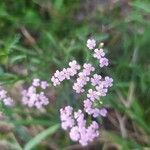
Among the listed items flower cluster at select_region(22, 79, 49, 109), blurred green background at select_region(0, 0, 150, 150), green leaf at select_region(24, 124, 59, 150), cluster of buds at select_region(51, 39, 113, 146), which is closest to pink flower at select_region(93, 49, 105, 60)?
cluster of buds at select_region(51, 39, 113, 146)

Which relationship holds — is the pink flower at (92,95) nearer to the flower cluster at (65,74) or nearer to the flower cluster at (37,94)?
the flower cluster at (65,74)

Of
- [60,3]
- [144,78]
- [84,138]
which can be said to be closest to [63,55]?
[60,3]

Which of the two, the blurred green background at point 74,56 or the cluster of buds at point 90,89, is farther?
the blurred green background at point 74,56

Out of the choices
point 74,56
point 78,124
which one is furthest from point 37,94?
point 74,56

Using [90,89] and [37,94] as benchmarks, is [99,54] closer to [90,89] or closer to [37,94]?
[90,89]

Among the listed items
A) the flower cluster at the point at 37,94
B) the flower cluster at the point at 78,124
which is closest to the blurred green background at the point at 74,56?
the flower cluster at the point at 37,94

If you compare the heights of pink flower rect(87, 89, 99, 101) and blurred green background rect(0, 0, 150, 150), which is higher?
blurred green background rect(0, 0, 150, 150)

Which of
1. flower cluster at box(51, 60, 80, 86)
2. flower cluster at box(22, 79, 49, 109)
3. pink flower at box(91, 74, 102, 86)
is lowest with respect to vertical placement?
pink flower at box(91, 74, 102, 86)

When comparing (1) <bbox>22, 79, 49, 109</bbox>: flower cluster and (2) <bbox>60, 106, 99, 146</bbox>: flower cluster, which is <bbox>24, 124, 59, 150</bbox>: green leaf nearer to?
(1) <bbox>22, 79, 49, 109</bbox>: flower cluster
